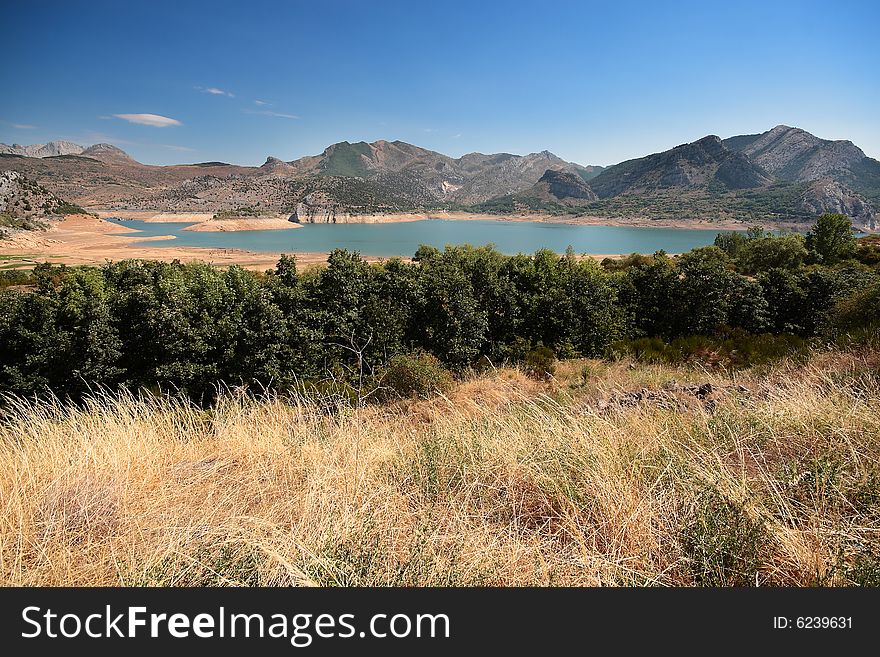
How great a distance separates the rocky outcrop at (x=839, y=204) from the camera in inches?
5768

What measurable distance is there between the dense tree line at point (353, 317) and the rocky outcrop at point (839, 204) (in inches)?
6614

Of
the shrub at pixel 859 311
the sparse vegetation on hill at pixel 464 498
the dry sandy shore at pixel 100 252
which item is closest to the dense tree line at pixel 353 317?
the shrub at pixel 859 311

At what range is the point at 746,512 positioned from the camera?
224 centimetres

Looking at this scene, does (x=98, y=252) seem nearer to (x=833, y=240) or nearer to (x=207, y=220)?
(x=207, y=220)

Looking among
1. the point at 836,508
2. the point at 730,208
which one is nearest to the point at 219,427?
the point at 836,508

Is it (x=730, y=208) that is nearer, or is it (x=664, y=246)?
(x=664, y=246)

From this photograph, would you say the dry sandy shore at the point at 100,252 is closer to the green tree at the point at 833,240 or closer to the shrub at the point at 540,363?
the green tree at the point at 833,240

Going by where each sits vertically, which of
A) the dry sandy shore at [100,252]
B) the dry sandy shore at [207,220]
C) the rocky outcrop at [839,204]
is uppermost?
the rocky outcrop at [839,204]

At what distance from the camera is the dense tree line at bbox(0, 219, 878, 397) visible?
15.8 meters

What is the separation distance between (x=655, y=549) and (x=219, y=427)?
4011 mm

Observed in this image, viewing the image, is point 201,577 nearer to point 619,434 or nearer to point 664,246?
point 619,434

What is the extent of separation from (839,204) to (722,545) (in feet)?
688

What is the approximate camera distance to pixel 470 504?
2645mm

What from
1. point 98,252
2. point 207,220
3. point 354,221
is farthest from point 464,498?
point 354,221
